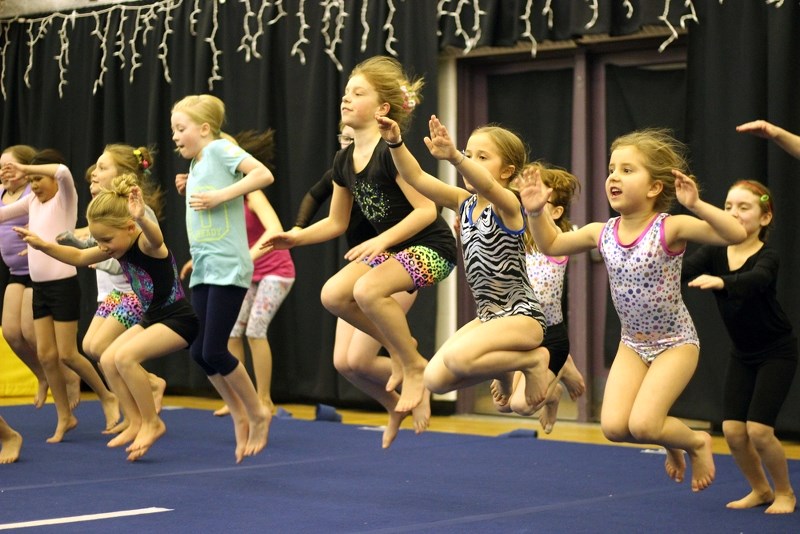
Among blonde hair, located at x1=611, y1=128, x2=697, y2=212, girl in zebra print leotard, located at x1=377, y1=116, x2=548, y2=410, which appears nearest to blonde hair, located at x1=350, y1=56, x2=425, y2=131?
girl in zebra print leotard, located at x1=377, y1=116, x2=548, y2=410

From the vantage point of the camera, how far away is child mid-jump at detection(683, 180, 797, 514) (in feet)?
14.4

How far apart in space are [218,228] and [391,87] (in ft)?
4.00

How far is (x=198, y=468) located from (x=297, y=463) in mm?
487

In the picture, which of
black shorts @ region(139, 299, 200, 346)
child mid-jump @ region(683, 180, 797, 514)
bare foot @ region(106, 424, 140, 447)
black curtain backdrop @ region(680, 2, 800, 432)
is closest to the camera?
Answer: child mid-jump @ region(683, 180, 797, 514)

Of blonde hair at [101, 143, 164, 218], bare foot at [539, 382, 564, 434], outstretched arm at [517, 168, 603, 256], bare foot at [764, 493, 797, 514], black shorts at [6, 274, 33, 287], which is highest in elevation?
blonde hair at [101, 143, 164, 218]

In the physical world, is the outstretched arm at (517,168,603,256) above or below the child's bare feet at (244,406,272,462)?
Result: above

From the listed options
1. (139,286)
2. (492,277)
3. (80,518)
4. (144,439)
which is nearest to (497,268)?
(492,277)

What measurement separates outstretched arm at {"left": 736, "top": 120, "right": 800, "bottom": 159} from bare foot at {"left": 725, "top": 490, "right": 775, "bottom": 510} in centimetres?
137

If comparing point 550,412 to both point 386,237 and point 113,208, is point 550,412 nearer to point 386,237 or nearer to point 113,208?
point 386,237

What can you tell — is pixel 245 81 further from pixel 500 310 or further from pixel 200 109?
pixel 500 310

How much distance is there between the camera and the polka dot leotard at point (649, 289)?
158 inches

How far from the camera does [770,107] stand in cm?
628

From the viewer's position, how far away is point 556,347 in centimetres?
494

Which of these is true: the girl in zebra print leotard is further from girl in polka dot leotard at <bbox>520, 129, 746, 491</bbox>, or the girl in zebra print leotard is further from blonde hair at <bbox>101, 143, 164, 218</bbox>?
blonde hair at <bbox>101, 143, 164, 218</bbox>
